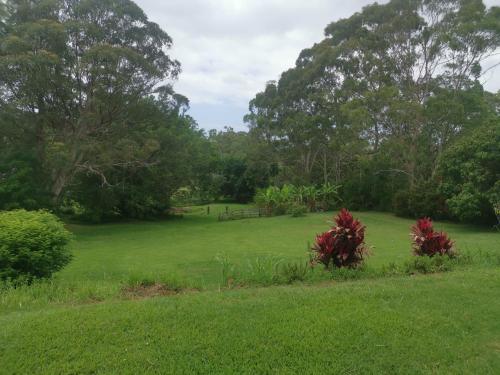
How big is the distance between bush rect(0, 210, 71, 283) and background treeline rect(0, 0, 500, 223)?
13396 millimetres

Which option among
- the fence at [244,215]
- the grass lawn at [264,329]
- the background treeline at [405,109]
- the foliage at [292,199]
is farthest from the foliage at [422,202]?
the grass lawn at [264,329]

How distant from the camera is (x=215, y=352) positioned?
346cm

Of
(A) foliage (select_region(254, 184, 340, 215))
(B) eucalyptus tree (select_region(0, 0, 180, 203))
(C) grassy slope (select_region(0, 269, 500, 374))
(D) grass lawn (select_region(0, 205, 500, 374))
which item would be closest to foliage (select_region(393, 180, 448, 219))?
(A) foliage (select_region(254, 184, 340, 215))

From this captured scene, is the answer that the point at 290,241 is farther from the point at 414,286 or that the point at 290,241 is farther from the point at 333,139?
the point at 333,139

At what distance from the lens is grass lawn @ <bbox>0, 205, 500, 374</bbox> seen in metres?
3.33

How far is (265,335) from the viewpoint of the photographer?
3.73 m

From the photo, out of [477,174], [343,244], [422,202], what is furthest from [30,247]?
[422,202]

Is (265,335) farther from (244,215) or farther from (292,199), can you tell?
(244,215)

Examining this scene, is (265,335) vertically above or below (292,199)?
below

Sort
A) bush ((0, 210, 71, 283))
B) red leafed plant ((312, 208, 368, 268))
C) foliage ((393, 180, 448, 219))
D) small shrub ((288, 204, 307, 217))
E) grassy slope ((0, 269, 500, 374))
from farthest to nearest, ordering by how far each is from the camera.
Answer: small shrub ((288, 204, 307, 217)) < foliage ((393, 180, 448, 219)) < red leafed plant ((312, 208, 368, 268)) < bush ((0, 210, 71, 283)) < grassy slope ((0, 269, 500, 374))

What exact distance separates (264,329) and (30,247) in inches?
177

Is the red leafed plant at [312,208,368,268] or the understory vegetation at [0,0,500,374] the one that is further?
the red leafed plant at [312,208,368,268]

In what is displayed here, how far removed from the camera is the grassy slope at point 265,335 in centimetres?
331

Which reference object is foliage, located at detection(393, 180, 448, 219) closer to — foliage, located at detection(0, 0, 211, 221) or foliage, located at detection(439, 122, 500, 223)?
foliage, located at detection(439, 122, 500, 223)
